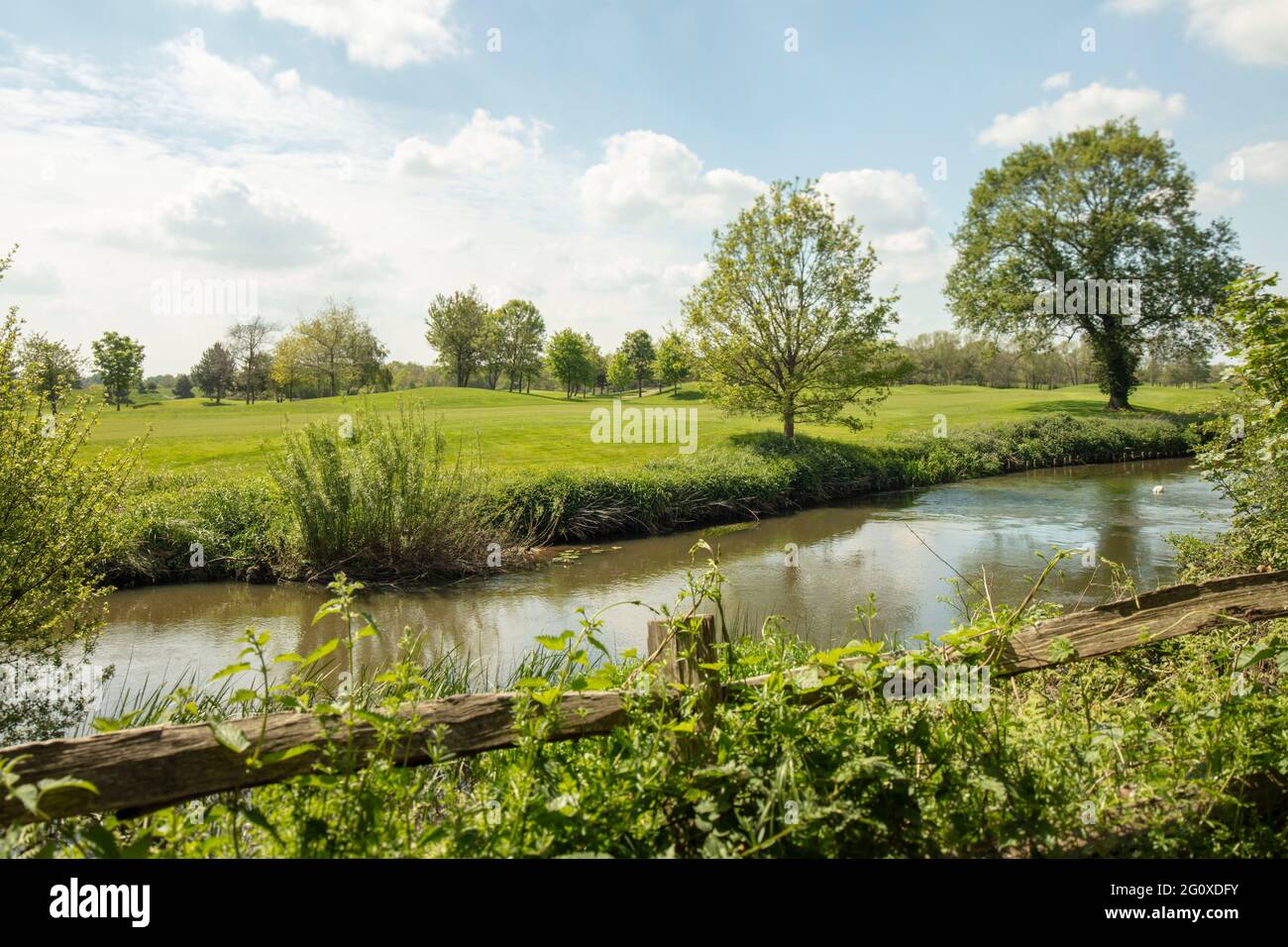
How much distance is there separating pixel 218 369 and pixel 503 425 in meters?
46.5

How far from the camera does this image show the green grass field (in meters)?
20.5

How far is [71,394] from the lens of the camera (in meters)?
6.89

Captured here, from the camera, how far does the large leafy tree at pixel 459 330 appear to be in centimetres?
6462

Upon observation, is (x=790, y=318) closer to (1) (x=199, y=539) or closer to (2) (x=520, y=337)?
(1) (x=199, y=539)

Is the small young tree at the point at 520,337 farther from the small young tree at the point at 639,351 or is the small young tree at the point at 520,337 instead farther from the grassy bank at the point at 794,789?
the grassy bank at the point at 794,789

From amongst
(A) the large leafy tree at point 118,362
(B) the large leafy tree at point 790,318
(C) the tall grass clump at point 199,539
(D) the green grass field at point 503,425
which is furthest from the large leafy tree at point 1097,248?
(A) the large leafy tree at point 118,362

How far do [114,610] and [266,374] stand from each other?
54546 millimetres

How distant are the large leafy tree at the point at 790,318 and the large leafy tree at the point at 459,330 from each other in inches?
1716

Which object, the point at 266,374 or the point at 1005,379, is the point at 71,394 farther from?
the point at 1005,379

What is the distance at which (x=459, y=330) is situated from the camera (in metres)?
64.8

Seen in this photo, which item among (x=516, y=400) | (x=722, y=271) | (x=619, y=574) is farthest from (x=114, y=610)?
(x=516, y=400)

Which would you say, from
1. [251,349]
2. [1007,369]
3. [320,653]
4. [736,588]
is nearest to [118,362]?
[251,349]

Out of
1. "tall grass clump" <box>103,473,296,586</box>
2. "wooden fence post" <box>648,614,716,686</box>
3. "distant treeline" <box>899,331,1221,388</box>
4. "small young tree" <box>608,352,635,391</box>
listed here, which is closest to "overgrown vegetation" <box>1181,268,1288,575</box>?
"wooden fence post" <box>648,614,716,686</box>

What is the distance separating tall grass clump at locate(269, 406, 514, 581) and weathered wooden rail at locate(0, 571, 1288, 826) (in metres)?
10.3
